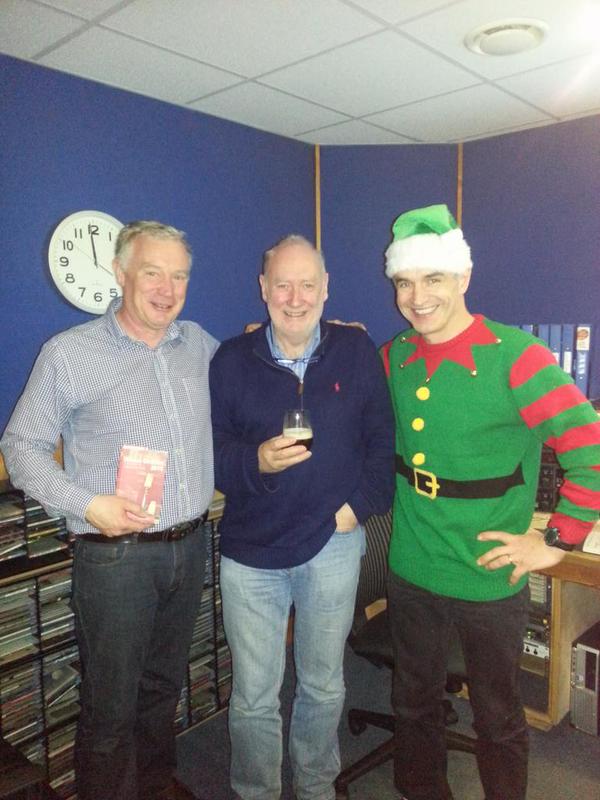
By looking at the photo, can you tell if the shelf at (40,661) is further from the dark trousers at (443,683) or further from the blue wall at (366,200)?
the blue wall at (366,200)

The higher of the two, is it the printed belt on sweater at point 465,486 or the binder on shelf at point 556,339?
the binder on shelf at point 556,339

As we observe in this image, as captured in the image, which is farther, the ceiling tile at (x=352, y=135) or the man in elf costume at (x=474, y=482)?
the ceiling tile at (x=352, y=135)

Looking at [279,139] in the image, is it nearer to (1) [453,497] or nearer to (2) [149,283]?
(2) [149,283]

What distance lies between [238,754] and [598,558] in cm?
Result: 140

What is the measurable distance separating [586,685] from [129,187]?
2.94 m

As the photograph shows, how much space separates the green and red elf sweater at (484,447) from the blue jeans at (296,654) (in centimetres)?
27

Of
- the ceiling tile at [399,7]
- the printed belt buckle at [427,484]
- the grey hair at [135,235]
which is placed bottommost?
the printed belt buckle at [427,484]

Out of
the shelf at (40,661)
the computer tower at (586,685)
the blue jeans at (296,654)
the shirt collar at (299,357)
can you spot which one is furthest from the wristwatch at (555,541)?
the shelf at (40,661)

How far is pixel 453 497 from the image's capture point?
5.21ft

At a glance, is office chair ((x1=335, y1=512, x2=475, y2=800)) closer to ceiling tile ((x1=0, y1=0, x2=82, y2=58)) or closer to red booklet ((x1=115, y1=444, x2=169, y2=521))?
red booklet ((x1=115, y1=444, x2=169, y2=521))

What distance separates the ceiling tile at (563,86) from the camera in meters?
2.42

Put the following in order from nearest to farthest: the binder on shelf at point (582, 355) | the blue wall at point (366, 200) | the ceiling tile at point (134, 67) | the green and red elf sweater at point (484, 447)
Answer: the green and red elf sweater at point (484, 447) < the ceiling tile at point (134, 67) < the binder on shelf at point (582, 355) < the blue wall at point (366, 200)

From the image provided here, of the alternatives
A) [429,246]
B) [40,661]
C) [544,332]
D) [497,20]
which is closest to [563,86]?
[497,20]

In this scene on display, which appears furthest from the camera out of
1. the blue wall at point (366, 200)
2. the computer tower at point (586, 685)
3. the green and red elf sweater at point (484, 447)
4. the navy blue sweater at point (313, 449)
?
the blue wall at point (366, 200)
